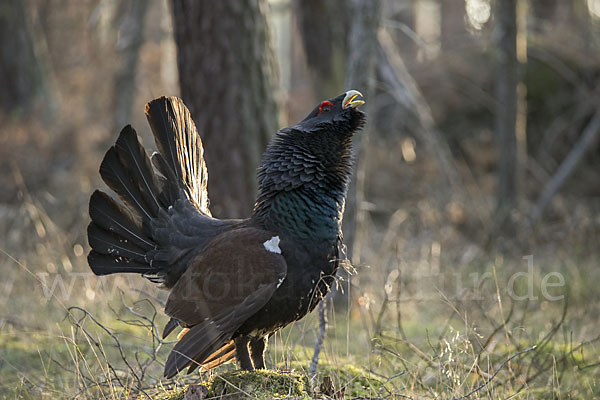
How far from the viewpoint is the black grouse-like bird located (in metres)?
3.51

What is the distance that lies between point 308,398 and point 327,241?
904mm

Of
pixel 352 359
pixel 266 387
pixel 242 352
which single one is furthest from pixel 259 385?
pixel 352 359

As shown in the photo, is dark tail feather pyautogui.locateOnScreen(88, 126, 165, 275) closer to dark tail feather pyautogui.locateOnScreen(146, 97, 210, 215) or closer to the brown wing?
dark tail feather pyautogui.locateOnScreen(146, 97, 210, 215)

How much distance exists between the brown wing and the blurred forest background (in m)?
0.35

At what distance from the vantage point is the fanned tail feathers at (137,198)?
13.8 feet

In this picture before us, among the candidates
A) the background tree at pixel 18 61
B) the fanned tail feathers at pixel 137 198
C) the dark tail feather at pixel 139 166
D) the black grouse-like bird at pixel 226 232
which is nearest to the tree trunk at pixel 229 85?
the black grouse-like bird at pixel 226 232

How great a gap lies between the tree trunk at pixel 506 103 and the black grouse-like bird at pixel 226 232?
5038mm

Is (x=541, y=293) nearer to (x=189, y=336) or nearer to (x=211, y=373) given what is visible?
(x=211, y=373)

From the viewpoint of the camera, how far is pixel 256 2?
19.4 ft

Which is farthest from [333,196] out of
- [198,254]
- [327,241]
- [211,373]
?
[211,373]

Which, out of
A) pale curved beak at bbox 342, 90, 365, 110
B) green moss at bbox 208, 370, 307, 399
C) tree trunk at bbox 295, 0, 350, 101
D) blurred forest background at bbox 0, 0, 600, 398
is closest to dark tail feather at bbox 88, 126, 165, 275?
blurred forest background at bbox 0, 0, 600, 398

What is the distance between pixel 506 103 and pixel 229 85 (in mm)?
4296

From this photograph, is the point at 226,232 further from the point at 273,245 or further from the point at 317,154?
the point at 317,154

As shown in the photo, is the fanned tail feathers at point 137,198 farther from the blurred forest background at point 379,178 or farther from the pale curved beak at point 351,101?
the pale curved beak at point 351,101
